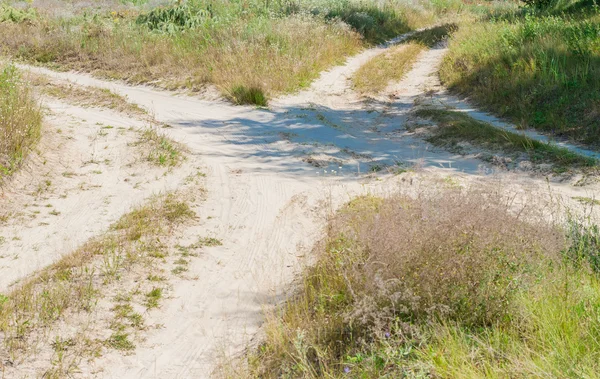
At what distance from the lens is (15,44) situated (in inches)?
670

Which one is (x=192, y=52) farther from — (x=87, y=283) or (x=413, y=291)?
(x=413, y=291)

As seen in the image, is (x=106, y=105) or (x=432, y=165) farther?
(x=106, y=105)

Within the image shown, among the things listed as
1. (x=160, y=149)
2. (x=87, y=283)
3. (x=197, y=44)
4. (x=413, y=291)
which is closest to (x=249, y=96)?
(x=197, y=44)

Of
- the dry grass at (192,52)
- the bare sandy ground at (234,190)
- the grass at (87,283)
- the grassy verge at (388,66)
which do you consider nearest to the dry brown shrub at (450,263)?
the bare sandy ground at (234,190)

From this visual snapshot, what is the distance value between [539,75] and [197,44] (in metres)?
8.30

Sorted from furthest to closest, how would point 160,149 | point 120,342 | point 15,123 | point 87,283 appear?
1. point 160,149
2. point 15,123
3. point 87,283
4. point 120,342

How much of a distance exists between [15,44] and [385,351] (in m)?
16.7

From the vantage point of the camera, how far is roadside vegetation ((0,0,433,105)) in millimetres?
13828

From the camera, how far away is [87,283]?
5367 millimetres

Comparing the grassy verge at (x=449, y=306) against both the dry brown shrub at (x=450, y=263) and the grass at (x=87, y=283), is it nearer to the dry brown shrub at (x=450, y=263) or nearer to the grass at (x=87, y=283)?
the dry brown shrub at (x=450, y=263)

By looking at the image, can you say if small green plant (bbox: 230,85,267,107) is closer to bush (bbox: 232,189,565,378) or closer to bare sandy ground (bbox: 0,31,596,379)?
bare sandy ground (bbox: 0,31,596,379)

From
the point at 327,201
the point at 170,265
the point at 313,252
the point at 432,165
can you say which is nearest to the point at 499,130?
the point at 432,165

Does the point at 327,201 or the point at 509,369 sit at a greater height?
Result: the point at 509,369

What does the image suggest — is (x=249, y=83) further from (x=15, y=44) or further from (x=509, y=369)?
(x=509, y=369)
